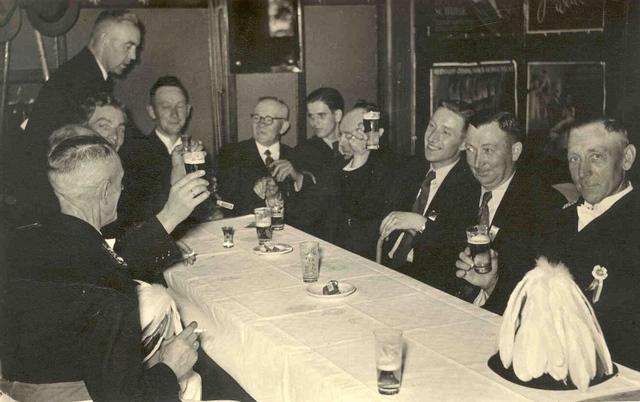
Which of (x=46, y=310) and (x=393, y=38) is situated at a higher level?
(x=393, y=38)

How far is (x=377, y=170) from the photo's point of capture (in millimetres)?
3768

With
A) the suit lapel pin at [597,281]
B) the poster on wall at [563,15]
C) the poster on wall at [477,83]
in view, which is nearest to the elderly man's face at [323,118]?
the poster on wall at [477,83]

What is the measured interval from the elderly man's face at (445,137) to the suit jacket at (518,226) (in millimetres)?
398

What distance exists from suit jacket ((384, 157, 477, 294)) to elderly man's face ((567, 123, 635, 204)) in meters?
0.64

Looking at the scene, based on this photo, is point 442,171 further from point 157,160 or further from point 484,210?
point 157,160

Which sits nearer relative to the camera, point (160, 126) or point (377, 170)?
point (377, 170)

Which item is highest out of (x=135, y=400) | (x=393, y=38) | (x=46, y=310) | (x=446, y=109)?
(x=393, y=38)

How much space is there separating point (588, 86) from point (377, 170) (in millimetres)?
2227

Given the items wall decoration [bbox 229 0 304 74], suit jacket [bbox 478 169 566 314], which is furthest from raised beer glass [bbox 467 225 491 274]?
wall decoration [bbox 229 0 304 74]

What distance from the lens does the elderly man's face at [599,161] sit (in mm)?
2473

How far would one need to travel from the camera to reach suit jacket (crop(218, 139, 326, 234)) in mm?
3926

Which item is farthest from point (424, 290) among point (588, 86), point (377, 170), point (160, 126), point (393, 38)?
point (393, 38)

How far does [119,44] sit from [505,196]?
231 centimetres

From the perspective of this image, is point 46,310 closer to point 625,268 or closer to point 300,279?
point 300,279
